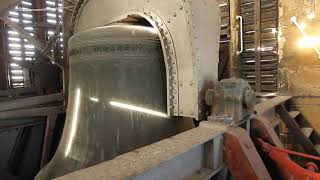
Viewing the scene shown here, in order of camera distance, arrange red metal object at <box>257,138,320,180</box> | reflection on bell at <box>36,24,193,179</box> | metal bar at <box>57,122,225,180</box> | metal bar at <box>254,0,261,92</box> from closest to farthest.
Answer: metal bar at <box>57,122,225,180</box>, red metal object at <box>257,138,320,180</box>, reflection on bell at <box>36,24,193,179</box>, metal bar at <box>254,0,261,92</box>

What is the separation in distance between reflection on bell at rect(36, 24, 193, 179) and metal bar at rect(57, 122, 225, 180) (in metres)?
0.68

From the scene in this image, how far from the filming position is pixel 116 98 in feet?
9.09

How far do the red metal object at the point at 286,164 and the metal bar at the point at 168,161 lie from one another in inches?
32.5

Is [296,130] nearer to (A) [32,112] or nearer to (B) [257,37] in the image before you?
(B) [257,37]

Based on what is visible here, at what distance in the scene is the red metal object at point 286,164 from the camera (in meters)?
2.60

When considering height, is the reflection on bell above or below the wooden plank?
above

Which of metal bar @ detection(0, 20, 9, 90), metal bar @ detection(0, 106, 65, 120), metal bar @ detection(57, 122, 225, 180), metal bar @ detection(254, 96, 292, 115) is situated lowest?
metal bar @ detection(0, 106, 65, 120)

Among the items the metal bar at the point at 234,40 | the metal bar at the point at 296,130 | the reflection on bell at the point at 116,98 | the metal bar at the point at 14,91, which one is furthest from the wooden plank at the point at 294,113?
the metal bar at the point at 14,91

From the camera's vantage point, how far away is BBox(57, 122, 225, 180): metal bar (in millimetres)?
1480

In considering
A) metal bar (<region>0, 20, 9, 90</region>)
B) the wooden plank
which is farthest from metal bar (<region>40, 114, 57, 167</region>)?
the wooden plank

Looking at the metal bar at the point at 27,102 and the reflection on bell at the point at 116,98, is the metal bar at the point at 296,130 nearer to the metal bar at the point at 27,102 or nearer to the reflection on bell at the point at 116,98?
the reflection on bell at the point at 116,98

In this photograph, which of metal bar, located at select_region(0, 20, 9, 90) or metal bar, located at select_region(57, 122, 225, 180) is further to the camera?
metal bar, located at select_region(0, 20, 9, 90)

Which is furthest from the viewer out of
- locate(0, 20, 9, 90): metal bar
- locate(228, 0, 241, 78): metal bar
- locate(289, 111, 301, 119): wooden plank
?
locate(0, 20, 9, 90): metal bar

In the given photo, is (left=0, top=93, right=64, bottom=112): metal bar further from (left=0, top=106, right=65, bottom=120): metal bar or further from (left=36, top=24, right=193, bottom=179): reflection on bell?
(left=36, top=24, right=193, bottom=179): reflection on bell
